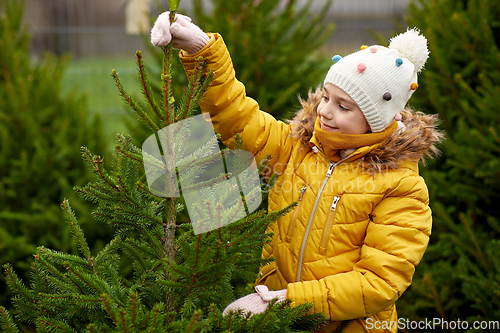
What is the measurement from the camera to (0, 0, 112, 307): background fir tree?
334 cm

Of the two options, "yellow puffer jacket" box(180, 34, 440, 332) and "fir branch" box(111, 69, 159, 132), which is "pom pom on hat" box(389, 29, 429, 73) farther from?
"fir branch" box(111, 69, 159, 132)

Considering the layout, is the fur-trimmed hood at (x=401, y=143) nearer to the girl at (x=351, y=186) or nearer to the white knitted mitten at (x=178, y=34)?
the girl at (x=351, y=186)

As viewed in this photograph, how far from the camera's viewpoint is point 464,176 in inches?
115

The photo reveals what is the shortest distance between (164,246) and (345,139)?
79 cm

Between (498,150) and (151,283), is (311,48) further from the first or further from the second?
(151,283)

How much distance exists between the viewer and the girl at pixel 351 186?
1562 mm

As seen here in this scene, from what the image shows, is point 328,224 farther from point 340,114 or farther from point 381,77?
point 381,77

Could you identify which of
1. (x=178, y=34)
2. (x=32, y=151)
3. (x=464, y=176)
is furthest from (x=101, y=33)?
(x=178, y=34)

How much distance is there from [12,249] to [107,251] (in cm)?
209

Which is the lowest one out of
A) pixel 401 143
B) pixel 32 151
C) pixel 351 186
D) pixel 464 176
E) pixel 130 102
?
pixel 464 176

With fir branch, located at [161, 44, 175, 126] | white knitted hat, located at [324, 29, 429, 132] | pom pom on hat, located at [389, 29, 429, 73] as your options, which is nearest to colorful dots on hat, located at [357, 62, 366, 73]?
white knitted hat, located at [324, 29, 429, 132]

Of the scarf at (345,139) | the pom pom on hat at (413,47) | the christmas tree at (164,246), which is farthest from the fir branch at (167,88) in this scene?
the pom pom on hat at (413,47)

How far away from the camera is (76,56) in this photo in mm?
7293

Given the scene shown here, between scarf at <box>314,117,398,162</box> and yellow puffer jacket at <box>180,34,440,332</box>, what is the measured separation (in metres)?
0.03
